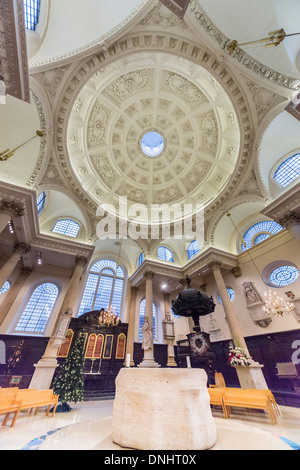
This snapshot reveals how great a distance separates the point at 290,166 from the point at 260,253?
568 cm

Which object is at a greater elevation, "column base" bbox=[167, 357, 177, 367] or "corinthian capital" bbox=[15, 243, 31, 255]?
"corinthian capital" bbox=[15, 243, 31, 255]

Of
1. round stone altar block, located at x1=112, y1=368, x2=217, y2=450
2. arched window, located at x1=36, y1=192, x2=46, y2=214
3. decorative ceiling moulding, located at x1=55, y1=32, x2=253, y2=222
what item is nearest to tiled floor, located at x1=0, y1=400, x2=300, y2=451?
round stone altar block, located at x1=112, y1=368, x2=217, y2=450

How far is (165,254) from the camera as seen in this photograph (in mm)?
16781

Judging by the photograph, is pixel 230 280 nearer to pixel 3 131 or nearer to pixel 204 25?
pixel 204 25

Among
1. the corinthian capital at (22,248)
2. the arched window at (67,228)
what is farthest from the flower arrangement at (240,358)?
the arched window at (67,228)

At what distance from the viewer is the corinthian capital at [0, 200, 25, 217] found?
8.66 metres

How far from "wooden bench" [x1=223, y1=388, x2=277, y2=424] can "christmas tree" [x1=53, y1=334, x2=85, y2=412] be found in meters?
5.87

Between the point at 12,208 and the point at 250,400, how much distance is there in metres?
12.4

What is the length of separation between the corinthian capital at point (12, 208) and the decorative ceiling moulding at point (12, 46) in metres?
5.29

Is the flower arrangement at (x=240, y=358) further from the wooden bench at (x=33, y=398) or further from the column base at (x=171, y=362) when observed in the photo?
the wooden bench at (x=33, y=398)

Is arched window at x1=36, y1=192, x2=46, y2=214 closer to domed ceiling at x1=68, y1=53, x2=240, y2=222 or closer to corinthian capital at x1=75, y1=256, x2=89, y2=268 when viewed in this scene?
domed ceiling at x1=68, y1=53, x2=240, y2=222

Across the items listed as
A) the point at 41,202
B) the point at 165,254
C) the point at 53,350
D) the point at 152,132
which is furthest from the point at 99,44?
the point at 53,350

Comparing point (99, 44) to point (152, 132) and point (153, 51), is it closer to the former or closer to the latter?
point (153, 51)

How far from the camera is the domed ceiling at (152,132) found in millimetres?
11820
